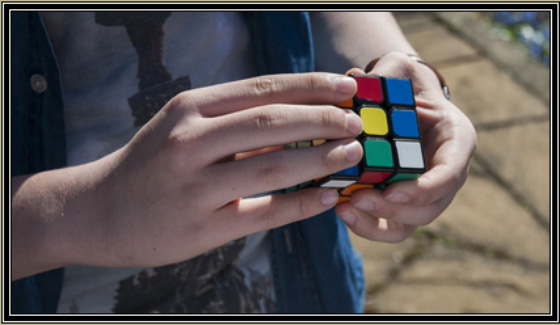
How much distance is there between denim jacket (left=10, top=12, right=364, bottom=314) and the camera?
110 cm

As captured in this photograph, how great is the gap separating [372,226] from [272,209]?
313 millimetres

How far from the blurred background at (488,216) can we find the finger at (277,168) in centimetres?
176

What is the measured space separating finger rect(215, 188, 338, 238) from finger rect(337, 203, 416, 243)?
0.49 ft

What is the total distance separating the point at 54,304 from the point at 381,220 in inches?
29.0

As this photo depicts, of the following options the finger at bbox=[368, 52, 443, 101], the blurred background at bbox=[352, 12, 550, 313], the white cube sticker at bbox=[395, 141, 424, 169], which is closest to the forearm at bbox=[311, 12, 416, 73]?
the finger at bbox=[368, 52, 443, 101]

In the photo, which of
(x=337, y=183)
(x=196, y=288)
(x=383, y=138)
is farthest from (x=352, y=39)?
(x=196, y=288)

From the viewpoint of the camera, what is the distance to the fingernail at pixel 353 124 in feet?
3.14

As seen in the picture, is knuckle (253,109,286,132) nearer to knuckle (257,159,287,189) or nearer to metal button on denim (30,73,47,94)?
knuckle (257,159,287,189)

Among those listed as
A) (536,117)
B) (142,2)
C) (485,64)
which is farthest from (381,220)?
(485,64)

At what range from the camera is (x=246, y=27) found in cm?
132

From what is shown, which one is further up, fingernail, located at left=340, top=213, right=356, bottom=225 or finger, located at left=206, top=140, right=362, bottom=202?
finger, located at left=206, top=140, right=362, bottom=202

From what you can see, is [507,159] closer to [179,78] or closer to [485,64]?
[485,64]

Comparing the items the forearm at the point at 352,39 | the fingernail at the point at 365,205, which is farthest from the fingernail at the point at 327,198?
the forearm at the point at 352,39

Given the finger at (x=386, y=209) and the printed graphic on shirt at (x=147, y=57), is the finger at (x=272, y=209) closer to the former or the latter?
the finger at (x=386, y=209)
